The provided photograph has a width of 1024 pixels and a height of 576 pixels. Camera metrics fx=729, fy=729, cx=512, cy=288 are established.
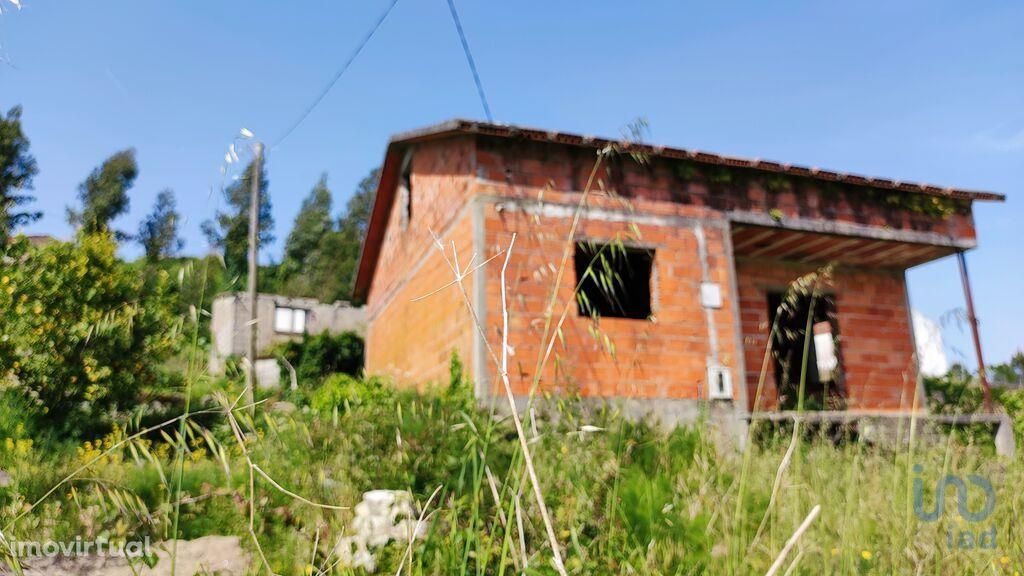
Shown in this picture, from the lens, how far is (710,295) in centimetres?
909

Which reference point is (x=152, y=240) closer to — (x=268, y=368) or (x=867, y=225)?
(x=867, y=225)

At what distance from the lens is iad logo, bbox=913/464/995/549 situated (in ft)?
8.71

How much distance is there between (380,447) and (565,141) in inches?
182

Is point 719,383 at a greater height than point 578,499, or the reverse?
point 719,383

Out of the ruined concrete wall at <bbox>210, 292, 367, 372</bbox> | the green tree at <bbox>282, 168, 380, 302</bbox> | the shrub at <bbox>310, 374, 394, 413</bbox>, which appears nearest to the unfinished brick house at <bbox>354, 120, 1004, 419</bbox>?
the shrub at <bbox>310, 374, 394, 413</bbox>

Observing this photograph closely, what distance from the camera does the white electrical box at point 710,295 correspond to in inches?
356

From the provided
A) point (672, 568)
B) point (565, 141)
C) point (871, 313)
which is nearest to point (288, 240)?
point (672, 568)

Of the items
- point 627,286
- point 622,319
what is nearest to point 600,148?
point 622,319

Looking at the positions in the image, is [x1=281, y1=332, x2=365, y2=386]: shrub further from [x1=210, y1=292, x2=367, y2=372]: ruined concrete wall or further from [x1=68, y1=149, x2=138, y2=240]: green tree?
[x1=68, y1=149, x2=138, y2=240]: green tree

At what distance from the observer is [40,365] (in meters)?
8.18

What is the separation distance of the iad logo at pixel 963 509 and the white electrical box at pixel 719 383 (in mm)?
4809

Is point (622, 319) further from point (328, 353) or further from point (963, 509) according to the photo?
point (328, 353)

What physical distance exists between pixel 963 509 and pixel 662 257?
5.96 metres

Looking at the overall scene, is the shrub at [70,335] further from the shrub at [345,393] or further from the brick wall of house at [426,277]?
the brick wall of house at [426,277]
